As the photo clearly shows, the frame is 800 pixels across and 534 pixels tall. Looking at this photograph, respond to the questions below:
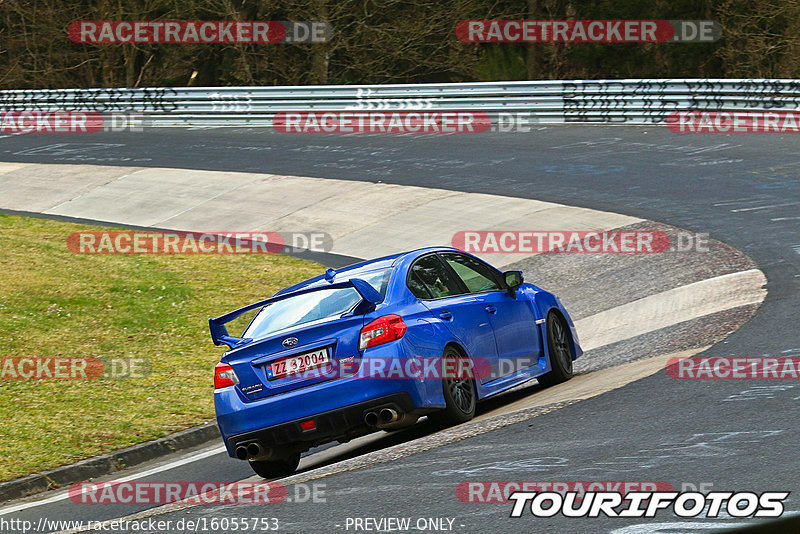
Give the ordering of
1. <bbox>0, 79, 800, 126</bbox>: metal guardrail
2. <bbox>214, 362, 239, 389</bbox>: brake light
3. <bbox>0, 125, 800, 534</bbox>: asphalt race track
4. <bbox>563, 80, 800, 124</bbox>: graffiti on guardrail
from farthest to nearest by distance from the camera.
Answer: <bbox>0, 79, 800, 126</bbox>: metal guardrail
<bbox>563, 80, 800, 124</bbox>: graffiti on guardrail
<bbox>214, 362, 239, 389</bbox>: brake light
<bbox>0, 125, 800, 534</bbox>: asphalt race track

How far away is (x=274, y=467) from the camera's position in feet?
27.9

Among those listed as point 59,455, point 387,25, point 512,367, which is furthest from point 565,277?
point 387,25

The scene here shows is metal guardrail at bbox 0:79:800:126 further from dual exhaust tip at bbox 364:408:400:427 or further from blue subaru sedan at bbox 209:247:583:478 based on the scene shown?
dual exhaust tip at bbox 364:408:400:427

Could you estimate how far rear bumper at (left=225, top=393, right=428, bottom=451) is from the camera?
796 cm

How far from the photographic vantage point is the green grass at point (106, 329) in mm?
10367

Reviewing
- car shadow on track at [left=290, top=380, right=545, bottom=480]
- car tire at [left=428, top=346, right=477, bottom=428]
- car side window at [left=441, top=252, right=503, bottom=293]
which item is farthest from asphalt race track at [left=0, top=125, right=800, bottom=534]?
car side window at [left=441, top=252, right=503, bottom=293]

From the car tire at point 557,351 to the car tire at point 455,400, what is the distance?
1557 millimetres

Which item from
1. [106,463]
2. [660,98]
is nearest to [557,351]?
[106,463]

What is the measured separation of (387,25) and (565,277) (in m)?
22.2

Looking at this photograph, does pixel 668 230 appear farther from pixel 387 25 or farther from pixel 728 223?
pixel 387 25

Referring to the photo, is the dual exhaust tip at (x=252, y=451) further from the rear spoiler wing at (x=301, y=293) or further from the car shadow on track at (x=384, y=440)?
the rear spoiler wing at (x=301, y=293)

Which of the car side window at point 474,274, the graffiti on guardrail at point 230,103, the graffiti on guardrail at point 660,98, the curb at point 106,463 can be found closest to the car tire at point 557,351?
the car side window at point 474,274

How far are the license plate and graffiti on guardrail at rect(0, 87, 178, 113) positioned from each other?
2553cm

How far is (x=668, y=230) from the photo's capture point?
1680 centimetres
